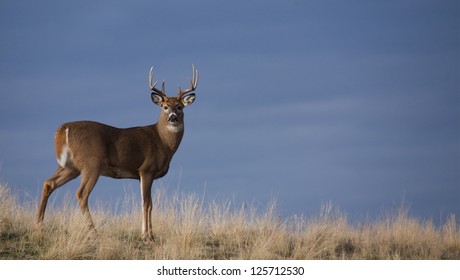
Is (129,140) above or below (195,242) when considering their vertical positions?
above

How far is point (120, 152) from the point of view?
13.8 metres

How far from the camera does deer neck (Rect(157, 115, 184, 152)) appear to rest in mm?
14234

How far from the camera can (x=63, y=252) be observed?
1201 centimetres

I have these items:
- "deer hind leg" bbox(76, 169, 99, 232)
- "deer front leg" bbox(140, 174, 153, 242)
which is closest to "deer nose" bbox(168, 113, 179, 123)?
"deer front leg" bbox(140, 174, 153, 242)

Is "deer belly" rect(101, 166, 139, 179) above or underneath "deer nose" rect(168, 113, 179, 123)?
underneath

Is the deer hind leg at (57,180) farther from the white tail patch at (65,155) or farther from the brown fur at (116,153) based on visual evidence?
the white tail patch at (65,155)

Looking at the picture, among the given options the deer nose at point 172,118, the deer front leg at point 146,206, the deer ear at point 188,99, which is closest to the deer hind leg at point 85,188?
the deer front leg at point 146,206

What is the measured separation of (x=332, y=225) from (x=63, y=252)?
5.18m

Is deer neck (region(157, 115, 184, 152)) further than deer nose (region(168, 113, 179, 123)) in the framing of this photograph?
Yes

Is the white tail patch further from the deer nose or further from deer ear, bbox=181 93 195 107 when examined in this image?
deer ear, bbox=181 93 195 107

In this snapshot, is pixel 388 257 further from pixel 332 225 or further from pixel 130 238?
pixel 130 238

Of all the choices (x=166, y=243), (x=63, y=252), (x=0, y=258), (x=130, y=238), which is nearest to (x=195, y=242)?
(x=166, y=243)

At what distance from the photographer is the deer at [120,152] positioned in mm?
13477
